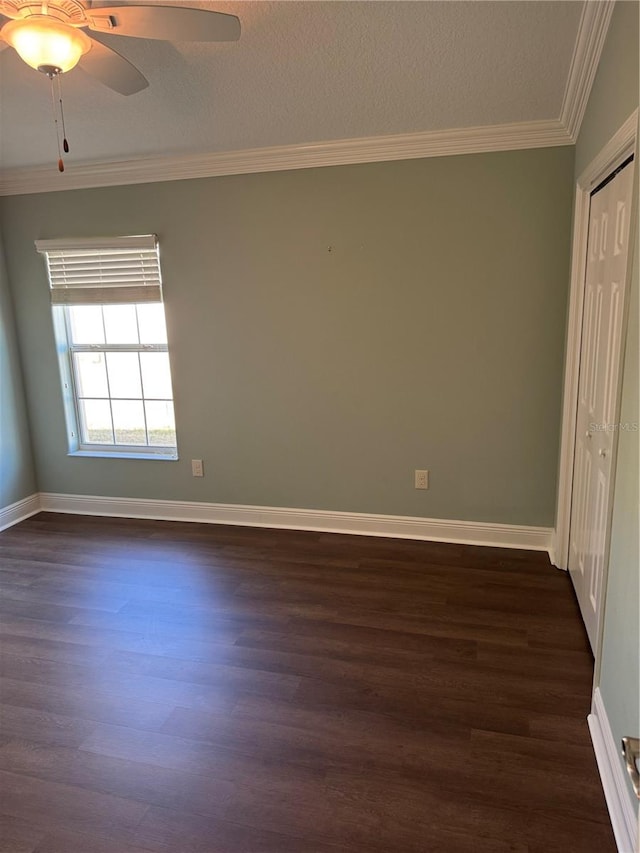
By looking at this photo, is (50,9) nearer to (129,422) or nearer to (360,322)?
(360,322)

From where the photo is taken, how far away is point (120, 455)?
398 cm

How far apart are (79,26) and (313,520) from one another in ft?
9.25

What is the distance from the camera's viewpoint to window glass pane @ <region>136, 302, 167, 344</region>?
3.71 metres

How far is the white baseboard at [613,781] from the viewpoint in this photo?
55.2 inches

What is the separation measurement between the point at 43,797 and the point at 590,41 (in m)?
3.13

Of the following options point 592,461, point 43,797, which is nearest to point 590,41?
point 592,461

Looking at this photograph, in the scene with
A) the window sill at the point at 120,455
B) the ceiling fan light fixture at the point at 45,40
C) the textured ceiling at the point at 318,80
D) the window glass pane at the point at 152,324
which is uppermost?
the textured ceiling at the point at 318,80

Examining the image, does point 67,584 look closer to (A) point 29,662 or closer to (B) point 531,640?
(A) point 29,662

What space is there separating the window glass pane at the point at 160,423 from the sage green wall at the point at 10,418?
976 millimetres

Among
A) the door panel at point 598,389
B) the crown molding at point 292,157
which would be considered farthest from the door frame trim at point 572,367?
the crown molding at point 292,157

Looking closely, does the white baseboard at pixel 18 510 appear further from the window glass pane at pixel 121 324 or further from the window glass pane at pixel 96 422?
the window glass pane at pixel 121 324

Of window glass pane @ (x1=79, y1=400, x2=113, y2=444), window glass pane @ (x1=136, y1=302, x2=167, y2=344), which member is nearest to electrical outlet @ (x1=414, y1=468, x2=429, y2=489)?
window glass pane @ (x1=136, y1=302, x2=167, y2=344)

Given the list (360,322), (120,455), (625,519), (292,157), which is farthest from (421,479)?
(120,455)

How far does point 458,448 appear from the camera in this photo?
330 cm
